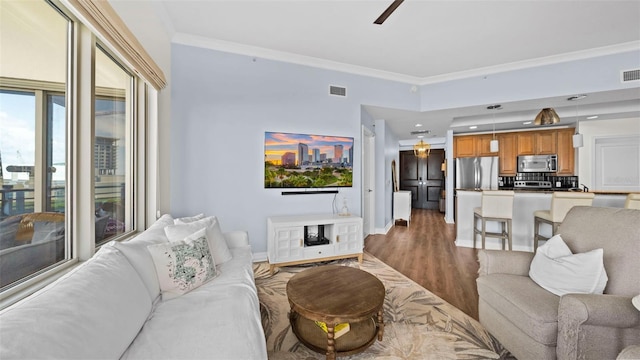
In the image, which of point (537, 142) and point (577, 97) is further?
point (537, 142)

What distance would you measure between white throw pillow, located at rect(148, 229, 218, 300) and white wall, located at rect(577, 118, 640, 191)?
722 cm

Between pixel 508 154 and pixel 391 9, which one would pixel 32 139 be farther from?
pixel 508 154

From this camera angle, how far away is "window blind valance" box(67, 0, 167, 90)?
1335 millimetres

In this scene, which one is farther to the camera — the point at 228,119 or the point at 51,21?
the point at 228,119

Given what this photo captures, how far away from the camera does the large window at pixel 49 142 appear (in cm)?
115

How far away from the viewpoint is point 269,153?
3.30 m

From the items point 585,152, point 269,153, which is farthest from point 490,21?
point 585,152

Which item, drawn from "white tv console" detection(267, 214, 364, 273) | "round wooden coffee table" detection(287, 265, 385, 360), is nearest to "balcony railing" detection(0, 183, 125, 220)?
"round wooden coffee table" detection(287, 265, 385, 360)

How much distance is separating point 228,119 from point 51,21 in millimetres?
1782

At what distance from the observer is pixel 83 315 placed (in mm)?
891

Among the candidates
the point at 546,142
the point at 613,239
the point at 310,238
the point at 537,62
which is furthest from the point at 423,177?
the point at 613,239

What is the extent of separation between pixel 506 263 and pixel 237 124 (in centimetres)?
312

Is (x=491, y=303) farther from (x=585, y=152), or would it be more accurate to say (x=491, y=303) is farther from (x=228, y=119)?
(x=585, y=152)

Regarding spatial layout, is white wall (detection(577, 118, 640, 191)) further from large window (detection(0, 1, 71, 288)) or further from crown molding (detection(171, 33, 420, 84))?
large window (detection(0, 1, 71, 288))
